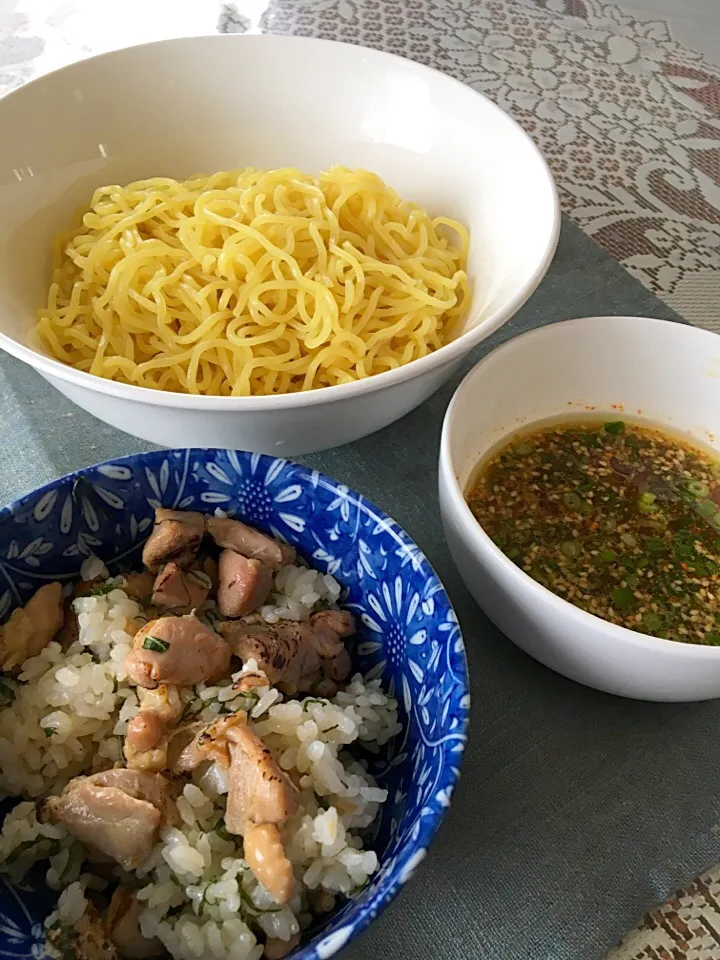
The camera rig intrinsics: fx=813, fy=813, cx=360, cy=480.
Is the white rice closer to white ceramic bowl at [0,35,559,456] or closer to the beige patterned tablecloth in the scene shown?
white ceramic bowl at [0,35,559,456]

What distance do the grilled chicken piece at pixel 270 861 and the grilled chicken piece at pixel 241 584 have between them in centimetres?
34

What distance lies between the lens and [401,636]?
1.18 meters

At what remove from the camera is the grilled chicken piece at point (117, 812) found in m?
0.97

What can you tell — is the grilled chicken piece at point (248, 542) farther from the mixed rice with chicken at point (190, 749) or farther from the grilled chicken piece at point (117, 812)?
the grilled chicken piece at point (117, 812)

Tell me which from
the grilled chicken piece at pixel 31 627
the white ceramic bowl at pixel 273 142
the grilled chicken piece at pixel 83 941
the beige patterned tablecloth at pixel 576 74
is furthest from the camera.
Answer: the beige patterned tablecloth at pixel 576 74

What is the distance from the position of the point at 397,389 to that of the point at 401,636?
411 mm

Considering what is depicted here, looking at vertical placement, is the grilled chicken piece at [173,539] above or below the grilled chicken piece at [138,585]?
above

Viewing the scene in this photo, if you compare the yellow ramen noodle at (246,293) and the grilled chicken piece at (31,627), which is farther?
the yellow ramen noodle at (246,293)

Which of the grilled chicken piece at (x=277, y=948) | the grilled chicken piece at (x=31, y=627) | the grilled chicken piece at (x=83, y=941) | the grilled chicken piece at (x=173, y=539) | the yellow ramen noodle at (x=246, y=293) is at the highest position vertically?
the yellow ramen noodle at (x=246, y=293)

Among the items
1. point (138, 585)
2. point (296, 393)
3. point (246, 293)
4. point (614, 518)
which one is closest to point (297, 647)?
point (138, 585)

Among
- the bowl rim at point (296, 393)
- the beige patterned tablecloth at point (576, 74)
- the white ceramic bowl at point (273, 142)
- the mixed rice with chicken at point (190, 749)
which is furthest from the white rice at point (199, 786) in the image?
the beige patterned tablecloth at point (576, 74)

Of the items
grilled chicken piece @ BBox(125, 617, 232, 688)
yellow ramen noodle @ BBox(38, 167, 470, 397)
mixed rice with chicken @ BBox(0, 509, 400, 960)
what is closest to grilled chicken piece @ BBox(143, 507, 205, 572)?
mixed rice with chicken @ BBox(0, 509, 400, 960)

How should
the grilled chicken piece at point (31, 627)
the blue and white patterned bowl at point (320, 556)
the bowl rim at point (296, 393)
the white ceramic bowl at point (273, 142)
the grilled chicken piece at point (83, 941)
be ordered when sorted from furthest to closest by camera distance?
the white ceramic bowl at point (273, 142) → the bowl rim at point (296, 393) → the grilled chicken piece at point (31, 627) → the blue and white patterned bowl at point (320, 556) → the grilled chicken piece at point (83, 941)

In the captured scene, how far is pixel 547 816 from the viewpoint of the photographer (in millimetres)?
1191
